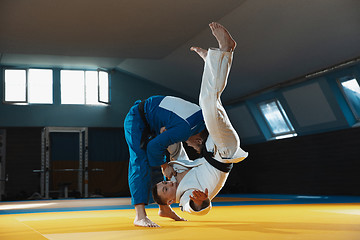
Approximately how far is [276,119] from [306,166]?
1490 mm

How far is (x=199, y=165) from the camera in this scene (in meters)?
3.16

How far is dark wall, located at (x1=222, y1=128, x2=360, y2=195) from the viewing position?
30.8ft

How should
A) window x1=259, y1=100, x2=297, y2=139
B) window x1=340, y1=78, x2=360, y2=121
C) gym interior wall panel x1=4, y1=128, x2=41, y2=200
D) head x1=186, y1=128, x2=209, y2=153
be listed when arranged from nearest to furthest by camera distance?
head x1=186, y1=128, x2=209, y2=153 → window x1=340, y1=78, x2=360, y2=121 → window x1=259, y1=100, x2=297, y2=139 → gym interior wall panel x1=4, y1=128, x2=41, y2=200

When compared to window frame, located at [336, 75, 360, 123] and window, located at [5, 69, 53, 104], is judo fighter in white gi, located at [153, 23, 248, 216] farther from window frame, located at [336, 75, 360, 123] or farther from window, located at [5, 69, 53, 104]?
window, located at [5, 69, 53, 104]

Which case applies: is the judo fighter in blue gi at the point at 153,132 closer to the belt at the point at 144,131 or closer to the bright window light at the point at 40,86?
the belt at the point at 144,131

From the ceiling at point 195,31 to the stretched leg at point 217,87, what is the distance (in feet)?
14.5

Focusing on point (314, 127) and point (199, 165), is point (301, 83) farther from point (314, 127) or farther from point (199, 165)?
point (199, 165)

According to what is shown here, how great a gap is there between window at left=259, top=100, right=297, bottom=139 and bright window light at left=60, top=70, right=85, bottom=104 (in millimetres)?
5112

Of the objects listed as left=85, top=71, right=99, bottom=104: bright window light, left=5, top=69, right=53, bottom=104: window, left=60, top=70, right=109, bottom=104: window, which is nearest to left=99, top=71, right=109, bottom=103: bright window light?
left=60, top=70, right=109, bottom=104: window

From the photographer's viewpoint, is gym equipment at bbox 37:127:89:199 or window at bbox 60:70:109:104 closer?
gym equipment at bbox 37:127:89:199

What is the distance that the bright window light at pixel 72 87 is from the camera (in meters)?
13.2

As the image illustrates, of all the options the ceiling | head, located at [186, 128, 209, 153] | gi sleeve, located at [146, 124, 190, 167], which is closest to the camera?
gi sleeve, located at [146, 124, 190, 167]

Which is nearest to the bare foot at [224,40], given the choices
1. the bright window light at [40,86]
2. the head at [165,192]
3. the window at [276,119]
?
the head at [165,192]

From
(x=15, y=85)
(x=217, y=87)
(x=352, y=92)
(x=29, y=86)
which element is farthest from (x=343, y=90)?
(x=15, y=85)
